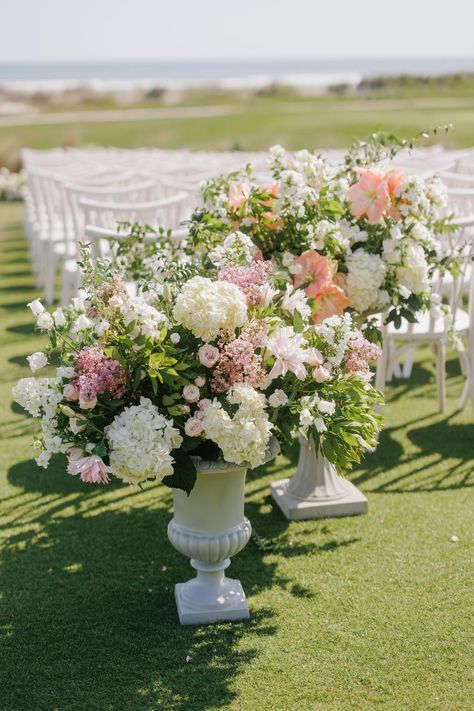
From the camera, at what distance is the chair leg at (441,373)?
4781 millimetres

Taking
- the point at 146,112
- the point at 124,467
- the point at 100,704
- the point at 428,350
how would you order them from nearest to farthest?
the point at 124,467 < the point at 100,704 < the point at 428,350 < the point at 146,112

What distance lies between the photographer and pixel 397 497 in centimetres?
407

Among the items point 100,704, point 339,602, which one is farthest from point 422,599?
point 100,704

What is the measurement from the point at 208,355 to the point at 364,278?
950mm

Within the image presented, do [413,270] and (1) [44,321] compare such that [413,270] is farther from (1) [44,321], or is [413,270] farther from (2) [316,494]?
(1) [44,321]

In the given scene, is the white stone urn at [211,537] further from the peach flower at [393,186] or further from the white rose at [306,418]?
the peach flower at [393,186]

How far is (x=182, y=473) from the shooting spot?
2.64 metres

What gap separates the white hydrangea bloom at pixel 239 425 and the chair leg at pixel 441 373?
2.32 m

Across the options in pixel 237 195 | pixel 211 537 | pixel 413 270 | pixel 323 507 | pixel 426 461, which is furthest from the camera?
pixel 426 461

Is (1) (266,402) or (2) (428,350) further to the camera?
(2) (428,350)

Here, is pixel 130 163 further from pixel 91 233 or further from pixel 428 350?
pixel 91 233

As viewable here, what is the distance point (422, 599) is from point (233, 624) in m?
0.66

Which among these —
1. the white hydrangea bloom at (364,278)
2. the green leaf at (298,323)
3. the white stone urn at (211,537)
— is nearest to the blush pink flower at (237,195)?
the white hydrangea bloom at (364,278)

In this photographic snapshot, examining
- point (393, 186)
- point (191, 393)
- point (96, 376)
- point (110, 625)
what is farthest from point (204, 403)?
point (393, 186)
